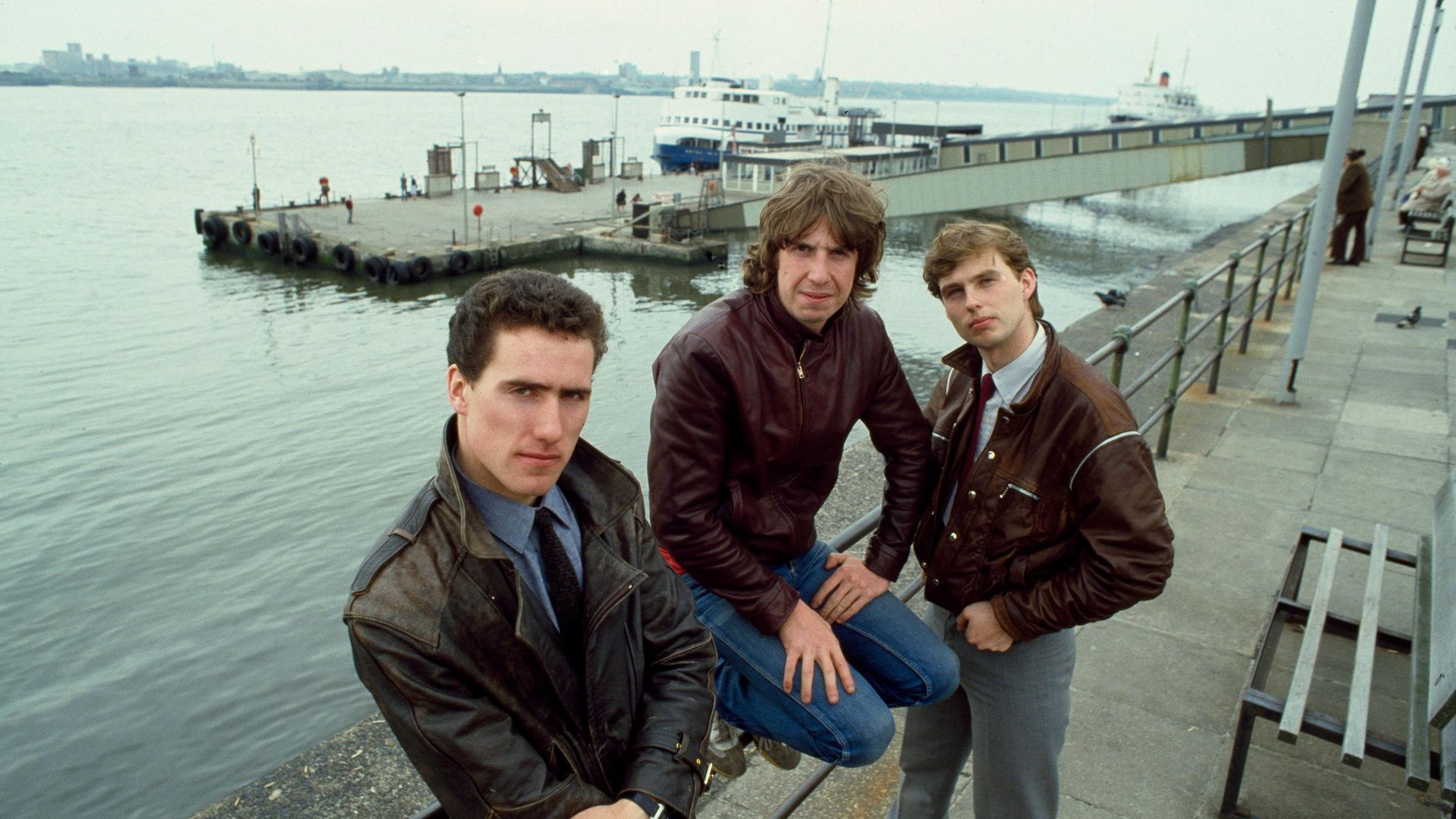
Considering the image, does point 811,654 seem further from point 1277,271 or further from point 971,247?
point 1277,271

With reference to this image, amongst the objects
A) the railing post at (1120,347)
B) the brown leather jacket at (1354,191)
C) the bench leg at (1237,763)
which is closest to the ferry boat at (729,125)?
the brown leather jacket at (1354,191)

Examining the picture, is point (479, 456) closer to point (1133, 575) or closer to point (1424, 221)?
point (1133, 575)

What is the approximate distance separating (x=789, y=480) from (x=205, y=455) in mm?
15769

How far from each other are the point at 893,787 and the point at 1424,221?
1667cm

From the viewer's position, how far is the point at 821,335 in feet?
7.26

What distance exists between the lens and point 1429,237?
14.6 m

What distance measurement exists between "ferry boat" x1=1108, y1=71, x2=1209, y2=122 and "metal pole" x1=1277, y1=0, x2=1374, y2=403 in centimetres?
9498

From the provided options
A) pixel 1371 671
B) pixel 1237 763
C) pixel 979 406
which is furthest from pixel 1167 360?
pixel 979 406

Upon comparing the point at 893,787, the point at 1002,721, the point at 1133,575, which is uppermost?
the point at 1133,575

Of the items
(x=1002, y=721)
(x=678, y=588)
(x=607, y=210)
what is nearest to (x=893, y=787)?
→ (x=1002, y=721)

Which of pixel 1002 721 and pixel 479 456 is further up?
pixel 479 456

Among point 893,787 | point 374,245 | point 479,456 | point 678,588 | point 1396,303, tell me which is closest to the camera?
point 479,456

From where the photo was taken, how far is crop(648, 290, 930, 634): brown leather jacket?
2049 mm

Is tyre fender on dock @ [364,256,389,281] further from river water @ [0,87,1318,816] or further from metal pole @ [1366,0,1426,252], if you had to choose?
metal pole @ [1366,0,1426,252]
